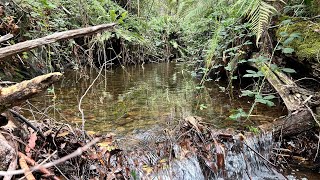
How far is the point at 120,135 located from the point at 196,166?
2.85ft

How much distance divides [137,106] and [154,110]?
1.08ft

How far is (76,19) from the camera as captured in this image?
24.3 feet

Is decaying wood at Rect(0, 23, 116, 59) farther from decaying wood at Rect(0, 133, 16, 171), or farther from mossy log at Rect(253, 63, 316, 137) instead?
mossy log at Rect(253, 63, 316, 137)

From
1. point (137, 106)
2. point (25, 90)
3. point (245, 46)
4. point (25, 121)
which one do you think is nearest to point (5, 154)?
point (25, 90)

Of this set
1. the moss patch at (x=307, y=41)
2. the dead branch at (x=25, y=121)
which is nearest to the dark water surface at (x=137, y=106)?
the dead branch at (x=25, y=121)

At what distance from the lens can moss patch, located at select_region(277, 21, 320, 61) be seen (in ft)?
9.99

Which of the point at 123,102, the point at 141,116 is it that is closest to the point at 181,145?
the point at 141,116

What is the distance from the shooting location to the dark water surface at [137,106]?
3190 mm

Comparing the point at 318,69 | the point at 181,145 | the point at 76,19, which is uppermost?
the point at 76,19

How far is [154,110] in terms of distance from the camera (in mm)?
3770

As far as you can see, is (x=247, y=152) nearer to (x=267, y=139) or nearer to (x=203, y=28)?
(x=267, y=139)

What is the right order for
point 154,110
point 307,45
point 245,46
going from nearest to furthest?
point 307,45 → point 154,110 → point 245,46

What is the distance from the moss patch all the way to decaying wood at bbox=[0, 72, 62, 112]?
8.90 feet

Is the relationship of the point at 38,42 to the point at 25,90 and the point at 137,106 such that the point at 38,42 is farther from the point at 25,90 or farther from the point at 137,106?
the point at 137,106
